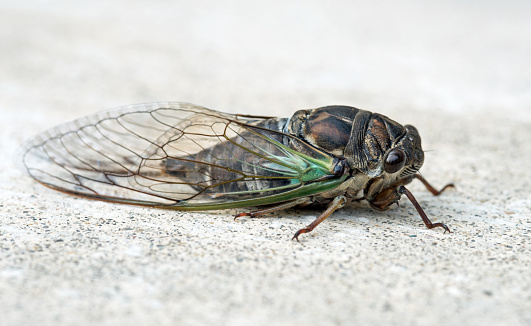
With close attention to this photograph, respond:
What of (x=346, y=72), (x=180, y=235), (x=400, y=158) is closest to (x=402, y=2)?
(x=346, y=72)

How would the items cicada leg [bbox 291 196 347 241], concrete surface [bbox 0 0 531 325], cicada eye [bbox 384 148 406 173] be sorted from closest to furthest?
concrete surface [bbox 0 0 531 325], cicada leg [bbox 291 196 347 241], cicada eye [bbox 384 148 406 173]

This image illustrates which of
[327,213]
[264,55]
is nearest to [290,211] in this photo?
[327,213]

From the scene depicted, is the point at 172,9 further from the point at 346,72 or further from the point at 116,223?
the point at 116,223

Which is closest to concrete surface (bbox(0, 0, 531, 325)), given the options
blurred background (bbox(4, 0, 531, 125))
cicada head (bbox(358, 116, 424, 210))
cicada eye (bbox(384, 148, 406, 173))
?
blurred background (bbox(4, 0, 531, 125))

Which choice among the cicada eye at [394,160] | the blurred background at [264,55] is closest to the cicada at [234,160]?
the cicada eye at [394,160]

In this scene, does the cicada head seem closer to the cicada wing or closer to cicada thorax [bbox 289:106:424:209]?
cicada thorax [bbox 289:106:424:209]

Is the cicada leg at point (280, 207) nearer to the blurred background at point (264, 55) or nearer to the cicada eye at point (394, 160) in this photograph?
the cicada eye at point (394, 160)

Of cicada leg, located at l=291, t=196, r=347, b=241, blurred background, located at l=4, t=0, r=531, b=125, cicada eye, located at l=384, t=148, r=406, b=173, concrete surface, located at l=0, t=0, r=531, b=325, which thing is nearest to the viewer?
concrete surface, located at l=0, t=0, r=531, b=325

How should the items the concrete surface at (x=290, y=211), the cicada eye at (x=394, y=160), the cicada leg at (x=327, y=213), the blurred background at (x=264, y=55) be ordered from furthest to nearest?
1. the blurred background at (x=264, y=55)
2. the cicada eye at (x=394, y=160)
3. the cicada leg at (x=327, y=213)
4. the concrete surface at (x=290, y=211)
